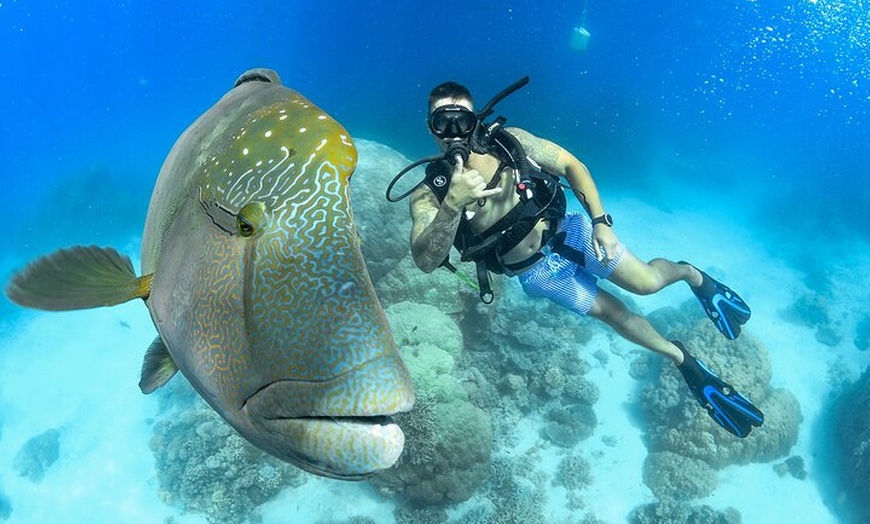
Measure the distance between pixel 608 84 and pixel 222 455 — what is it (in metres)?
26.4

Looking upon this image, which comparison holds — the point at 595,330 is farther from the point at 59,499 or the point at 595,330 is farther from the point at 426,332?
the point at 59,499

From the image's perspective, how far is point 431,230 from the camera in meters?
3.40

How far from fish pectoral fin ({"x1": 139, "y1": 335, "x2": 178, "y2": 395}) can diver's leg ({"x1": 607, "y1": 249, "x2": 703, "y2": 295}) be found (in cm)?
458

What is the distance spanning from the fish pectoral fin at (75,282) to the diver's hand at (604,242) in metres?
4.06

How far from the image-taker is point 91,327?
13516 mm

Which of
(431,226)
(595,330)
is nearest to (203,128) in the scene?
(431,226)

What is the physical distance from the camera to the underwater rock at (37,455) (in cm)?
992

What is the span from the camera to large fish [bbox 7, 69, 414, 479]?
87cm

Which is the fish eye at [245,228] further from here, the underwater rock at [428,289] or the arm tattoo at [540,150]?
the underwater rock at [428,289]

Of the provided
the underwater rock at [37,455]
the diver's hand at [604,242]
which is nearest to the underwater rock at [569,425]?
the diver's hand at [604,242]

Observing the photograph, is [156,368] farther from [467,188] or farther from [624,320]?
[624,320]

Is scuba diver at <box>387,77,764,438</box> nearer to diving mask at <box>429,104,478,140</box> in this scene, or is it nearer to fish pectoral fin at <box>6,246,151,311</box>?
diving mask at <box>429,104,478,140</box>

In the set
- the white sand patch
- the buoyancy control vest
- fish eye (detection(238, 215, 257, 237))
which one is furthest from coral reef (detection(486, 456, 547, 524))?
fish eye (detection(238, 215, 257, 237))

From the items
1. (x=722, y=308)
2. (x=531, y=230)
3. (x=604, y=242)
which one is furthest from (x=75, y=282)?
(x=722, y=308)
